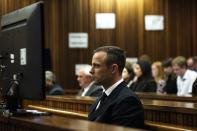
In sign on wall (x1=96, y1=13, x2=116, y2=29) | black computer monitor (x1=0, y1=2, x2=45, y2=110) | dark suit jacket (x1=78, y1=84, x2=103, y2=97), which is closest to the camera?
black computer monitor (x1=0, y1=2, x2=45, y2=110)

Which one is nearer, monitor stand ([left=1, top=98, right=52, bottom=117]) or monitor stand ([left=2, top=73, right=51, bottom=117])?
monitor stand ([left=1, top=98, right=52, bottom=117])

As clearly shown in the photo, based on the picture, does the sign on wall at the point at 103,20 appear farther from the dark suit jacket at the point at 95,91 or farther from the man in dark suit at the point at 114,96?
the man in dark suit at the point at 114,96

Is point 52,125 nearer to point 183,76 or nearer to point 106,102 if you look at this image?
point 106,102

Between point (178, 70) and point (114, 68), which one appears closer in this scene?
point (114, 68)

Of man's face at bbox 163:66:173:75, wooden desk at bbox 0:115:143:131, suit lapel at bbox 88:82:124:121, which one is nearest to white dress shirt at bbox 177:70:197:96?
man's face at bbox 163:66:173:75

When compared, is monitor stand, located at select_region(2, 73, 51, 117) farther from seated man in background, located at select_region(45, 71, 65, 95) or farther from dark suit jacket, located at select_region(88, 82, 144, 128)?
seated man in background, located at select_region(45, 71, 65, 95)

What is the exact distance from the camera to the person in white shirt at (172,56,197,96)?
7410 millimetres

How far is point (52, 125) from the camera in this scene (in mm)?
2252

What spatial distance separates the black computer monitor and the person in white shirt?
170 inches

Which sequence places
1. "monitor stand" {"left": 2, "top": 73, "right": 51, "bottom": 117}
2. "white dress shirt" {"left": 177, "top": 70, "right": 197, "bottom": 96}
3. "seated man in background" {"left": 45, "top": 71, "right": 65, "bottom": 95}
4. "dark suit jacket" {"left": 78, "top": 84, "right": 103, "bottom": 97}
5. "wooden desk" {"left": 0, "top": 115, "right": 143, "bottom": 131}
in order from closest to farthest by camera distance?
"wooden desk" {"left": 0, "top": 115, "right": 143, "bottom": 131} < "monitor stand" {"left": 2, "top": 73, "right": 51, "bottom": 117} < "dark suit jacket" {"left": 78, "top": 84, "right": 103, "bottom": 97} < "seated man in background" {"left": 45, "top": 71, "right": 65, "bottom": 95} < "white dress shirt" {"left": 177, "top": 70, "right": 197, "bottom": 96}

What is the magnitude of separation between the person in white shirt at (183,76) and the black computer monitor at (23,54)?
14.2 ft

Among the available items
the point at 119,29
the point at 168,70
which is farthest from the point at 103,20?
the point at 168,70

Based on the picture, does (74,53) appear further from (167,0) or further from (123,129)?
(123,129)

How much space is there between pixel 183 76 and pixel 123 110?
4658 millimetres
